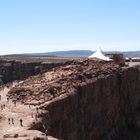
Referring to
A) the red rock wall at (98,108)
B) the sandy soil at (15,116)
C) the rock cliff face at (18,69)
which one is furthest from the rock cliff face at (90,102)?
the rock cliff face at (18,69)

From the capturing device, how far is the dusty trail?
143 feet

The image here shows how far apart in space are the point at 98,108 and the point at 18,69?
6033 cm

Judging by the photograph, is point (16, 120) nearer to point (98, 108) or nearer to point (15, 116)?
point (15, 116)

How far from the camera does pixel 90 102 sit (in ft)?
220

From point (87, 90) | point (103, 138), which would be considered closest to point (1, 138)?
point (87, 90)

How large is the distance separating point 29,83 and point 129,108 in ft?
83.7

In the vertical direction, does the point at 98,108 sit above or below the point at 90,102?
below

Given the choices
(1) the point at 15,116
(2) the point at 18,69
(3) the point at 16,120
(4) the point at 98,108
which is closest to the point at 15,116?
(1) the point at 15,116

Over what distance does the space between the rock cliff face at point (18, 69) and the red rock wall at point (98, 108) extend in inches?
1492

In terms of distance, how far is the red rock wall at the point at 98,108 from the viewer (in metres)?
55.0

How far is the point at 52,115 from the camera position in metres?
52.2

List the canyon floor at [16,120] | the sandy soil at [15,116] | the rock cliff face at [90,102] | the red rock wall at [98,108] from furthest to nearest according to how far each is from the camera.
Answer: the red rock wall at [98,108] < the rock cliff face at [90,102] < the sandy soil at [15,116] < the canyon floor at [16,120]

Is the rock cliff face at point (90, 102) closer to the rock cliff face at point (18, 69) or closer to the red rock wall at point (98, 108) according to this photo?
the red rock wall at point (98, 108)

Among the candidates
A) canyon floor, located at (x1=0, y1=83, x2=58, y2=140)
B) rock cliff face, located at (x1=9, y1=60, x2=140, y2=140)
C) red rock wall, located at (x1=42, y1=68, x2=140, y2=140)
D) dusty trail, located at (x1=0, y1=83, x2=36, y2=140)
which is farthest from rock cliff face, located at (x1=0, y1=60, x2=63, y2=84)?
dusty trail, located at (x1=0, y1=83, x2=36, y2=140)
